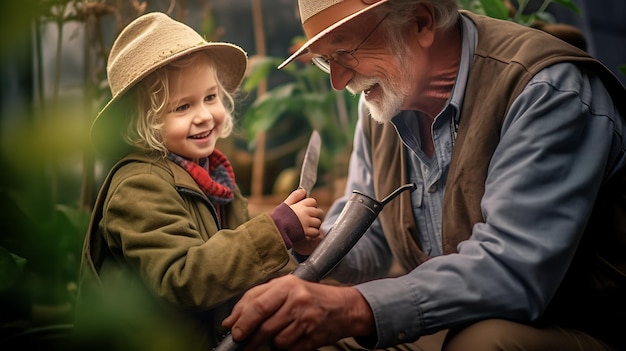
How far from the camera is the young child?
1206 mm

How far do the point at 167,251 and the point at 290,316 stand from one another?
0.21 metres

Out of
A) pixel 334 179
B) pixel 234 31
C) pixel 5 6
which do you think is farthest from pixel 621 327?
pixel 234 31

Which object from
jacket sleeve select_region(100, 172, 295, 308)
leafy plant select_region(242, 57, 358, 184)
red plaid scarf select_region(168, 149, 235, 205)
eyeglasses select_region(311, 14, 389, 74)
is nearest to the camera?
jacket sleeve select_region(100, 172, 295, 308)

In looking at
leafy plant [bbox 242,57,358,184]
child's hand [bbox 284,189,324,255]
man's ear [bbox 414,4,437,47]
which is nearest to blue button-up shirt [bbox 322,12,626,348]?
child's hand [bbox 284,189,324,255]

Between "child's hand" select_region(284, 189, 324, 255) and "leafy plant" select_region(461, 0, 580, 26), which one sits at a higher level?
"leafy plant" select_region(461, 0, 580, 26)

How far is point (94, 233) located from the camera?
4.39 ft

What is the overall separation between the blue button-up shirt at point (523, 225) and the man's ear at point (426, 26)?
0.76 feet

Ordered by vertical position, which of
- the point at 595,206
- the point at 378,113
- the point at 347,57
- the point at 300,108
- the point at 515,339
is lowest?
the point at 300,108

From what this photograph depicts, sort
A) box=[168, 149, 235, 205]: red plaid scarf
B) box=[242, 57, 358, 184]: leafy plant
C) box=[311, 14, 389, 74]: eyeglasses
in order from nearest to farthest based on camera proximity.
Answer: box=[168, 149, 235, 205]: red plaid scarf → box=[311, 14, 389, 74]: eyeglasses → box=[242, 57, 358, 184]: leafy plant

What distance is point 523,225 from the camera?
50.2 inches

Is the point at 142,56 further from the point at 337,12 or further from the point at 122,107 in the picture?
the point at 337,12

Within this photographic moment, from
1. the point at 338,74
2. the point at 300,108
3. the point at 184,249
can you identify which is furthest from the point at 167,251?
the point at 300,108

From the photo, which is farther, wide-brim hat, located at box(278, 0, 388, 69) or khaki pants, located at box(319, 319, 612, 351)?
wide-brim hat, located at box(278, 0, 388, 69)

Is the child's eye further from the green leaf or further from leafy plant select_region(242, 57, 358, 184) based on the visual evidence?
leafy plant select_region(242, 57, 358, 184)
